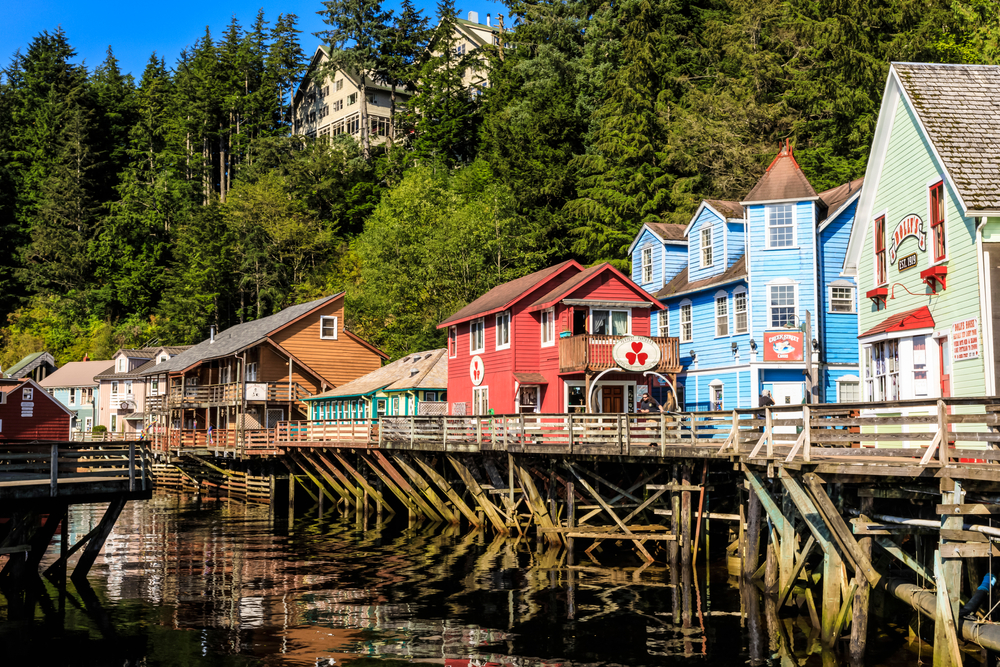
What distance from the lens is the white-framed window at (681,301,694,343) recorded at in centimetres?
3647

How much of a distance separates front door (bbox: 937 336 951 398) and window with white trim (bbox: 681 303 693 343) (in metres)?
17.5

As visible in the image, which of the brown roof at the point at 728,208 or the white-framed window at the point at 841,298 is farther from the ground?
the brown roof at the point at 728,208

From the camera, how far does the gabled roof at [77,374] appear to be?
76.2m

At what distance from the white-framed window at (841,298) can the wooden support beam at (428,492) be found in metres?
15.6

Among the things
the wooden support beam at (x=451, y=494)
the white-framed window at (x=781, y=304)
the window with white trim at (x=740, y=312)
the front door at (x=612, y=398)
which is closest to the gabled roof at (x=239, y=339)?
the wooden support beam at (x=451, y=494)

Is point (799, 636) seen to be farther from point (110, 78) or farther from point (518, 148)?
point (110, 78)

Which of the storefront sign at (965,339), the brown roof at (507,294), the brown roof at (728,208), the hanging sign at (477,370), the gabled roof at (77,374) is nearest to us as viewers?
the storefront sign at (965,339)

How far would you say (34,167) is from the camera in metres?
87.2

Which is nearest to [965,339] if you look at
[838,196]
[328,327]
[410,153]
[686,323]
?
[838,196]

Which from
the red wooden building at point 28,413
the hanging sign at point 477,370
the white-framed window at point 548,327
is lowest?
the red wooden building at point 28,413

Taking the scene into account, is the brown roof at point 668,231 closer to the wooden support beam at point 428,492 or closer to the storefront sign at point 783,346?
the storefront sign at point 783,346

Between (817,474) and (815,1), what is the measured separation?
45.3m

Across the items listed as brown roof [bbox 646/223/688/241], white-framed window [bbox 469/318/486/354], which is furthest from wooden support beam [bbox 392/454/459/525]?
brown roof [bbox 646/223/688/241]

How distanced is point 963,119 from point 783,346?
13.4m
